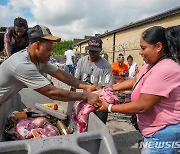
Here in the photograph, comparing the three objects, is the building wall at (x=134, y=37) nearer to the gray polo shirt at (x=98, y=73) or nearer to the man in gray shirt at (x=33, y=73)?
the gray polo shirt at (x=98, y=73)

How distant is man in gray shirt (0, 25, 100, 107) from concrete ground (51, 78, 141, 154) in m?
1.33

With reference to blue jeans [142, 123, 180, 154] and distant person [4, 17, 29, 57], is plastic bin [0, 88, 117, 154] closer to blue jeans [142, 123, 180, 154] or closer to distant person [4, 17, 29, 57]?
blue jeans [142, 123, 180, 154]

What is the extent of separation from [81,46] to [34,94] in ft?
142

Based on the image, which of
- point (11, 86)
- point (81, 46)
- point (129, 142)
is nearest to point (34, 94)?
point (11, 86)

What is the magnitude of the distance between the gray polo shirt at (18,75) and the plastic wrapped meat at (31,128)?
0.39m

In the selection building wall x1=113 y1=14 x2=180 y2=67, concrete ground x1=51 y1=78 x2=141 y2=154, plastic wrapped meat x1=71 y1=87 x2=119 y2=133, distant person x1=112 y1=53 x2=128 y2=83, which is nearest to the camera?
plastic wrapped meat x1=71 y1=87 x2=119 y2=133

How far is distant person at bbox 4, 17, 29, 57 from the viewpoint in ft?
14.4

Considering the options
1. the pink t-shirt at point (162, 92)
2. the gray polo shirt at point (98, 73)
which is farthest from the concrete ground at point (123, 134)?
the pink t-shirt at point (162, 92)

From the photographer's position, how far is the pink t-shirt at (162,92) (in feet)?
7.02

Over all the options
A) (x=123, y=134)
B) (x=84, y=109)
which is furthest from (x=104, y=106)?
(x=123, y=134)

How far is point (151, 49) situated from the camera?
2240 mm

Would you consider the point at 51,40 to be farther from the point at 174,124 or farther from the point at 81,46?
the point at 81,46

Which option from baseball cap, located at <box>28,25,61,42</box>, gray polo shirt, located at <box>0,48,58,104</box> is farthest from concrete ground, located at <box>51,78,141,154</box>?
baseball cap, located at <box>28,25,61,42</box>

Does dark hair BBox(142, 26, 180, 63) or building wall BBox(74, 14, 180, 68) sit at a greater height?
building wall BBox(74, 14, 180, 68)
